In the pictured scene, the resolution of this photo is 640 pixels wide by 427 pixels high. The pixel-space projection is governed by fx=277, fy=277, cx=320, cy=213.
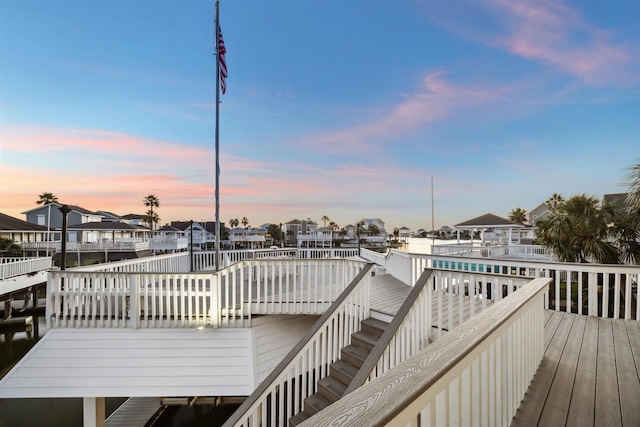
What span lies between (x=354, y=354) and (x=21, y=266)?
16724mm

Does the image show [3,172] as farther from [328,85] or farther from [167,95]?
[328,85]

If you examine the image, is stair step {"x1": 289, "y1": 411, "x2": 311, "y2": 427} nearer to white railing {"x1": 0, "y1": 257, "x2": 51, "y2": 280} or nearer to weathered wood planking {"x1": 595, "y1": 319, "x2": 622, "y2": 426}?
weathered wood planking {"x1": 595, "y1": 319, "x2": 622, "y2": 426}

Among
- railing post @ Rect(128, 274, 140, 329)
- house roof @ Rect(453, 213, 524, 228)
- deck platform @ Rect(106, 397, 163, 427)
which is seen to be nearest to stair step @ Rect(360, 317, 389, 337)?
railing post @ Rect(128, 274, 140, 329)

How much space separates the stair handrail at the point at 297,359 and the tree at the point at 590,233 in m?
6.35

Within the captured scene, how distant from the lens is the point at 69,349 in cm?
490

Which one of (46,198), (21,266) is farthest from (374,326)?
(46,198)

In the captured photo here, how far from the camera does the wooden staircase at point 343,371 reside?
3578mm

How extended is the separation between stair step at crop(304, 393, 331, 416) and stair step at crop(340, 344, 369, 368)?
59cm

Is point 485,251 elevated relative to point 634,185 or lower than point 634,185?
lower

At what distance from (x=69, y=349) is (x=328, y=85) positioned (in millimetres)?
10931

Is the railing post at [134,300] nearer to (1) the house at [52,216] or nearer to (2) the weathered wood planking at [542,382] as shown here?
(2) the weathered wood planking at [542,382]

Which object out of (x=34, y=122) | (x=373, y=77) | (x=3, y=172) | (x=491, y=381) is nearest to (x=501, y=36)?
(x=373, y=77)

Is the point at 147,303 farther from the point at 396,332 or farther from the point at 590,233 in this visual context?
the point at 590,233

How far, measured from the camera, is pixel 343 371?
3803 mm
